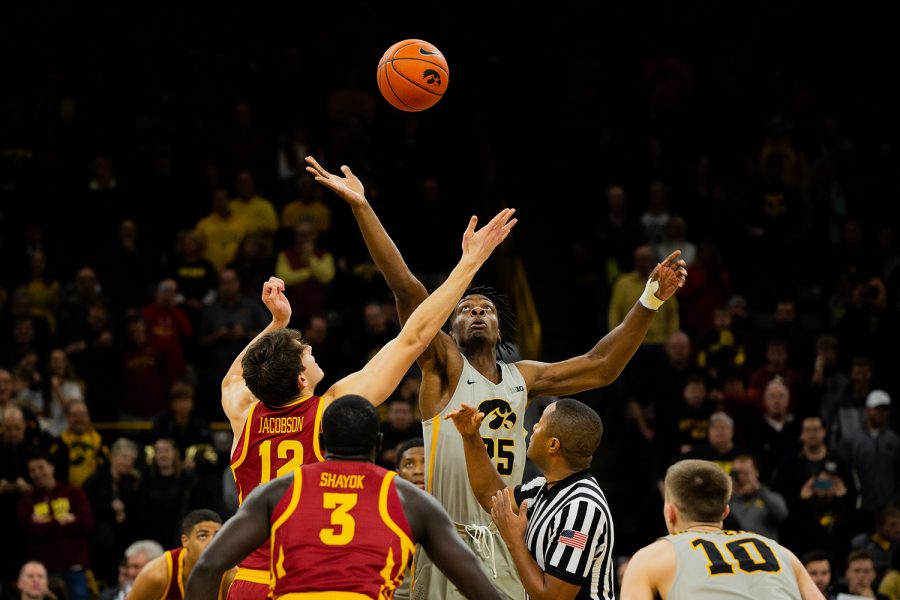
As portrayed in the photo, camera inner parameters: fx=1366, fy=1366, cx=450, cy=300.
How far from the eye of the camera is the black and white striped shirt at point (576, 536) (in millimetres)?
6266

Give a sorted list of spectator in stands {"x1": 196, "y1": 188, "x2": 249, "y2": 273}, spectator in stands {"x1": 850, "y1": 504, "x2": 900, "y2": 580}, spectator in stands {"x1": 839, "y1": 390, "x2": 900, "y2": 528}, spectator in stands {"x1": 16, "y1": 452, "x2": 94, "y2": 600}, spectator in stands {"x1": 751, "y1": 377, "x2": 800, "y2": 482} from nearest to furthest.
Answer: spectator in stands {"x1": 850, "y1": 504, "x2": 900, "y2": 580}
spectator in stands {"x1": 16, "y1": 452, "x2": 94, "y2": 600}
spectator in stands {"x1": 839, "y1": 390, "x2": 900, "y2": 528}
spectator in stands {"x1": 751, "y1": 377, "x2": 800, "y2": 482}
spectator in stands {"x1": 196, "y1": 188, "x2": 249, "y2": 273}

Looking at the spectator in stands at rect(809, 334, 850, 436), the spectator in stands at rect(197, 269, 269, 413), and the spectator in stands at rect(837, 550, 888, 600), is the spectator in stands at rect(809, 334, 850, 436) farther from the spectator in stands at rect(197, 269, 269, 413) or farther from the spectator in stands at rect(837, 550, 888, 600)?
the spectator in stands at rect(197, 269, 269, 413)

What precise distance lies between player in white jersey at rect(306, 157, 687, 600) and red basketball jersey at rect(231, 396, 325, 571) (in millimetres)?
1157

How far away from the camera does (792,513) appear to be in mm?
13125

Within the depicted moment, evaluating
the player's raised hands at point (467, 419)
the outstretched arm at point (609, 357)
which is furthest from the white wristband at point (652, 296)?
the player's raised hands at point (467, 419)

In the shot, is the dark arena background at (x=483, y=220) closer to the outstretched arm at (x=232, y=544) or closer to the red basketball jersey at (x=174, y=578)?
the red basketball jersey at (x=174, y=578)

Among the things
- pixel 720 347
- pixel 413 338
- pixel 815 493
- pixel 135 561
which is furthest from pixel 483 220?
pixel 413 338

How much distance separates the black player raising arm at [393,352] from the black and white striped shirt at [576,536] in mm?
963

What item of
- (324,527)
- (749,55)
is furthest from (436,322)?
(749,55)

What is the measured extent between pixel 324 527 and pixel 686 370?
9.73 m

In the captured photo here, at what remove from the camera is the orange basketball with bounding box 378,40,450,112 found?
8.47 metres

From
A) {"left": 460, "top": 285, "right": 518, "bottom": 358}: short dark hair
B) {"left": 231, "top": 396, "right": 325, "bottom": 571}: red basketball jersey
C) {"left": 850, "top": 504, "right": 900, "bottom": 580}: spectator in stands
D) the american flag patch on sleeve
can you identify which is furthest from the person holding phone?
{"left": 231, "top": 396, "right": 325, "bottom": 571}: red basketball jersey

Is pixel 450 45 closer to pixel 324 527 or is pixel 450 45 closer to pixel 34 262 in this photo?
pixel 34 262

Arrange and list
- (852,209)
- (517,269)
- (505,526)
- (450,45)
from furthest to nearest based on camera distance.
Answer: (450,45)
(852,209)
(517,269)
(505,526)
